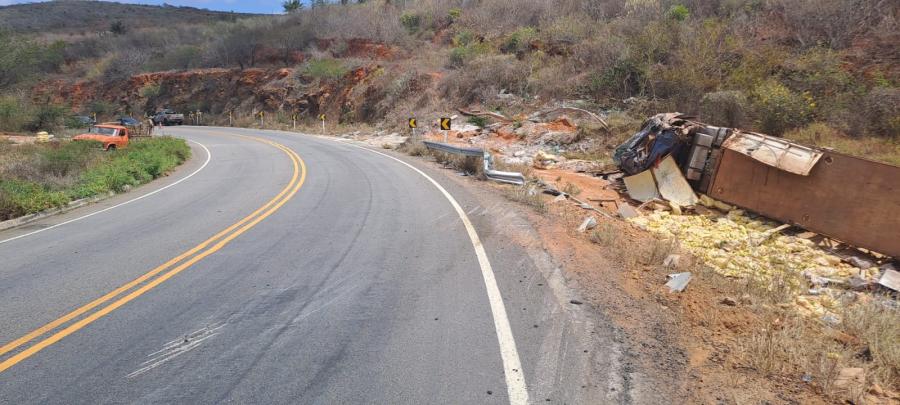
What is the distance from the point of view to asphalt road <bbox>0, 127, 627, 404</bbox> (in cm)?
355

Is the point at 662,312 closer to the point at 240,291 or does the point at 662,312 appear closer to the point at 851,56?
the point at 240,291

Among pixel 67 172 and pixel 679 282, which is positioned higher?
pixel 679 282

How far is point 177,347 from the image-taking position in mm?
4098

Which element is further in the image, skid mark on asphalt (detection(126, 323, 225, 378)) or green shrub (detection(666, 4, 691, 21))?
green shrub (detection(666, 4, 691, 21))

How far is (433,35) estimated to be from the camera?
4650 cm

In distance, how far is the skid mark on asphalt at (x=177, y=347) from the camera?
3.79 meters

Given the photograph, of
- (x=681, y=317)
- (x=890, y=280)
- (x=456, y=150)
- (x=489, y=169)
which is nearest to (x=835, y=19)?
(x=456, y=150)

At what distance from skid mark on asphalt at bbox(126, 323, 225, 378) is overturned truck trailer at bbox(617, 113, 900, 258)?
31.7ft

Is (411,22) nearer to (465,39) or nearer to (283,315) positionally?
(465,39)

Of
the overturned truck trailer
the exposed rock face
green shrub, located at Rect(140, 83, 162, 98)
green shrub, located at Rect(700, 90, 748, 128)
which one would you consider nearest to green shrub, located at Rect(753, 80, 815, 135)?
green shrub, located at Rect(700, 90, 748, 128)

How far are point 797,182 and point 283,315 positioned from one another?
938cm

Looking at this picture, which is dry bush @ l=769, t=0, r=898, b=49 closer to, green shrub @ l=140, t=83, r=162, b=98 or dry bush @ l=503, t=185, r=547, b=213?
dry bush @ l=503, t=185, r=547, b=213

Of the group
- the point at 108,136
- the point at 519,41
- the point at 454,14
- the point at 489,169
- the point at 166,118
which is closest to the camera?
the point at 489,169

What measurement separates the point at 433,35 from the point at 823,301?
4449 cm
